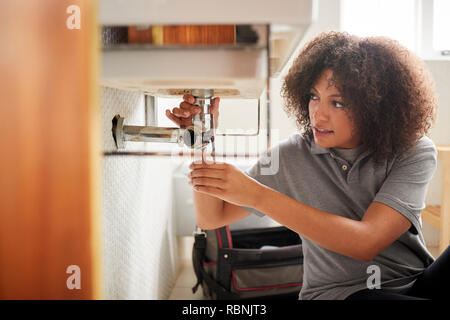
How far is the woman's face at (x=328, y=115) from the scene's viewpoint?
0.66 m

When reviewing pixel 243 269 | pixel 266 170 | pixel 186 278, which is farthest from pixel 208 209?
pixel 186 278

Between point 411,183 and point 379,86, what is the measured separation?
202mm

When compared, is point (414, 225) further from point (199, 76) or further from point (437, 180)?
point (437, 180)

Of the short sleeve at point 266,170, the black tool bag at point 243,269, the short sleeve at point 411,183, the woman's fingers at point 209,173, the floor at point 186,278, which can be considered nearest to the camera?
the woman's fingers at point 209,173

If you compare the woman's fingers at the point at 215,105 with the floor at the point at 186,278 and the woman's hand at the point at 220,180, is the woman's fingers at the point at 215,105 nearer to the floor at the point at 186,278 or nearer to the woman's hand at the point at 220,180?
the woman's hand at the point at 220,180

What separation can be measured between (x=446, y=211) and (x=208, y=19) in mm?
1287

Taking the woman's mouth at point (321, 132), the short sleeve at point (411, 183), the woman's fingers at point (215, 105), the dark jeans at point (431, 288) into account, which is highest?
the woman's fingers at point (215, 105)

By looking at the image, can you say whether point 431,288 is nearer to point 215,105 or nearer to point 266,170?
point 266,170

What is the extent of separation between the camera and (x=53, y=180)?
34 cm

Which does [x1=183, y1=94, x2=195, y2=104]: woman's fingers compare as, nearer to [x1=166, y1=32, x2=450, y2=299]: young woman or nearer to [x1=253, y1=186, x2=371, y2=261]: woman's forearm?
[x1=166, y1=32, x2=450, y2=299]: young woman

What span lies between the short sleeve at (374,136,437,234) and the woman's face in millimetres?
122

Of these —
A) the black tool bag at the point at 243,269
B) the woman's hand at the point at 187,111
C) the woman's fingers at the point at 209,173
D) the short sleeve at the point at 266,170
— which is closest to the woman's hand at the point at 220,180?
the woman's fingers at the point at 209,173

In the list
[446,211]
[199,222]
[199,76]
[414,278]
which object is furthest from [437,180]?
[199,76]

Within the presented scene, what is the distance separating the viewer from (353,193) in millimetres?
694
